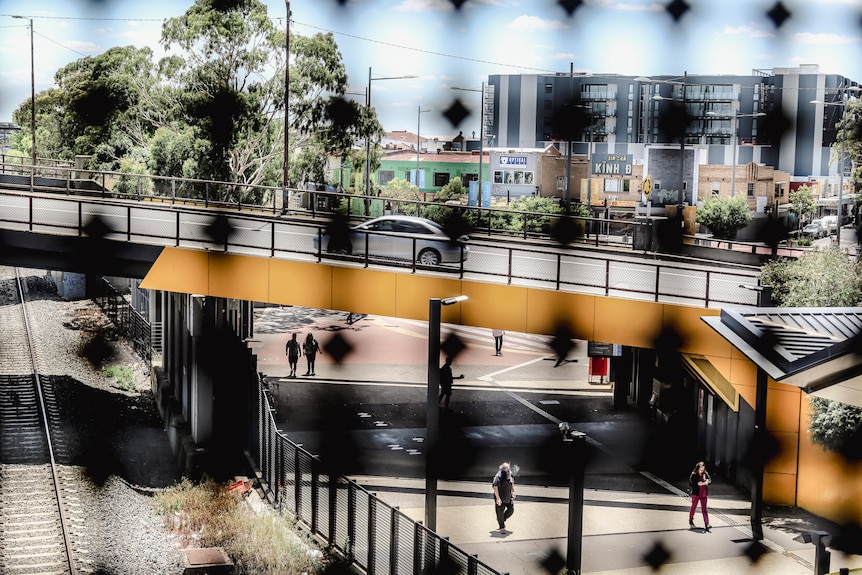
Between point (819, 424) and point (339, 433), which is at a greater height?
point (819, 424)

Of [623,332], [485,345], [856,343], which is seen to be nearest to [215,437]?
[623,332]

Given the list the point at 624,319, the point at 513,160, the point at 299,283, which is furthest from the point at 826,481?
the point at 513,160

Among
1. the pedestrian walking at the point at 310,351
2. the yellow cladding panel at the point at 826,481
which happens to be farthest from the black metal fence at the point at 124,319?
the pedestrian walking at the point at 310,351

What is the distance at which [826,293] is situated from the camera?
349 centimetres

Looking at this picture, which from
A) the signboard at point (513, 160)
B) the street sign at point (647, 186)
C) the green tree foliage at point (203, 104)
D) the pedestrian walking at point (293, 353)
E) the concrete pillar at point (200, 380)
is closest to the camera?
the green tree foliage at point (203, 104)

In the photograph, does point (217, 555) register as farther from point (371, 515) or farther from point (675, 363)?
point (675, 363)

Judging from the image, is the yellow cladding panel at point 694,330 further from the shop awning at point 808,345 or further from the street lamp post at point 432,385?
the shop awning at point 808,345

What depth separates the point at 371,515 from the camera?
315cm

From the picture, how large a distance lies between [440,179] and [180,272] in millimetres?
2545

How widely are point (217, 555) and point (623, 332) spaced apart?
5.93 ft

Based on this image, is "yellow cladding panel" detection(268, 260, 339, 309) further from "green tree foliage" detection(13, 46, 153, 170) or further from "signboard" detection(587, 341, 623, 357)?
"green tree foliage" detection(13, 46, 153, 170)

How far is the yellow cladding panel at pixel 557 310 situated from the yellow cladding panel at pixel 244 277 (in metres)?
1.13

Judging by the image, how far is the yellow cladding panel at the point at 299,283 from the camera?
415cm

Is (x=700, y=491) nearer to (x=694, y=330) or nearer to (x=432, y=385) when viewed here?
(x=694, y=330)
